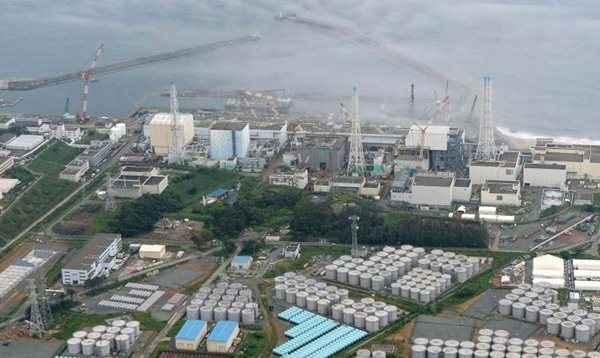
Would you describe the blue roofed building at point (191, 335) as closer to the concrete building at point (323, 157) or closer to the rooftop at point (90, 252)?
the rooftop at point (90, 252)

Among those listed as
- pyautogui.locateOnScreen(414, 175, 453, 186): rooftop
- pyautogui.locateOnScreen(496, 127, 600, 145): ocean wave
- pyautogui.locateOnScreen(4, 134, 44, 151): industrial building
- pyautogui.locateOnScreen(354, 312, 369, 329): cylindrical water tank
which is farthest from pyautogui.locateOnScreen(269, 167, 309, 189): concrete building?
pyautogui.locateOnScreen(354, 312, 369, 329): cylindrical water tank

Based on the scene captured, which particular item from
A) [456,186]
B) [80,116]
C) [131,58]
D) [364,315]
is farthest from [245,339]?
[131,58]

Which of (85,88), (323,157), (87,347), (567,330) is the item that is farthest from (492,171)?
(85,88)

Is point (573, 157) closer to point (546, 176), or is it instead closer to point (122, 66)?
point (546, 176)

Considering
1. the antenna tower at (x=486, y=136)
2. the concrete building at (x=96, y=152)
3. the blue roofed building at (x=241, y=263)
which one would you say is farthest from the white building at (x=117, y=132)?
the antenna tower at (x=486, y=136)

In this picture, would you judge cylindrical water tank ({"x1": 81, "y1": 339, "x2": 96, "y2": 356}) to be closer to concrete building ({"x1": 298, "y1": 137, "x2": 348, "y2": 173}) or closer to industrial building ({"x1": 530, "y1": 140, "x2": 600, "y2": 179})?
concrete building ({"x1": 298, "y1": 137, "x2": 348, "y2": 173})

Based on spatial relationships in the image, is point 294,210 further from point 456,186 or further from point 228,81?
point 228,81
